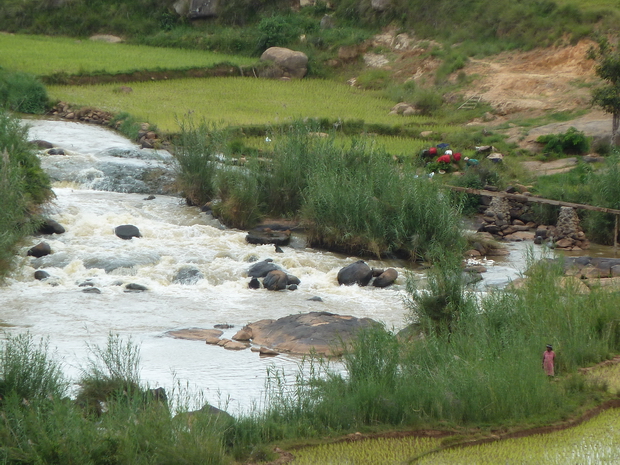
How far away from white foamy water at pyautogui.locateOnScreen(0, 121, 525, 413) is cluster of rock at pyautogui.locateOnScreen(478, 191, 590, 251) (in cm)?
75

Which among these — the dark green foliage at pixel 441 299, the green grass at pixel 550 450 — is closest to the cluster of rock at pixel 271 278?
the dark green foliage at pixel 441 299

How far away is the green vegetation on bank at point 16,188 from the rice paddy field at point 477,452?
21.4 feet

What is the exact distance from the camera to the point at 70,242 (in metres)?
14.4

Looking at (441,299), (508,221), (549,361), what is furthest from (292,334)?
(508,221)

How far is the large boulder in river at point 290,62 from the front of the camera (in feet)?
101

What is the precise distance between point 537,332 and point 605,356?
0.82 metres

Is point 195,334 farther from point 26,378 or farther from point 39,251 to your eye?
point 39,251

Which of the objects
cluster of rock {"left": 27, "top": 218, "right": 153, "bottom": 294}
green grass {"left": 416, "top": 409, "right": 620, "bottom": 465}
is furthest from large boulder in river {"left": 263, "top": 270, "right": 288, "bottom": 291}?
green grass {"left": 416, "top": 409, "right": 620, "bottom": 465}

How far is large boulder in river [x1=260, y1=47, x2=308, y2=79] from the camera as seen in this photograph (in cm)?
3086

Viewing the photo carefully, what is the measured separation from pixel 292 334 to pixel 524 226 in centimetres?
830

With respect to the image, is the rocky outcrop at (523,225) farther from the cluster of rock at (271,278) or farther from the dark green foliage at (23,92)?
the dark green foliage at (23,92)

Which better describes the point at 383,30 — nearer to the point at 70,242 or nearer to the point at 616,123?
the point at 616,123

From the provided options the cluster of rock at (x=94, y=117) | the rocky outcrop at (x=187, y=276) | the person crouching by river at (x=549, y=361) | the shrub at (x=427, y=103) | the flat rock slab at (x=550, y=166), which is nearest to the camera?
the person crouching by river at (x=549, y=361)

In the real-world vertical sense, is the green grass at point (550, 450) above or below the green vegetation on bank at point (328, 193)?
below
